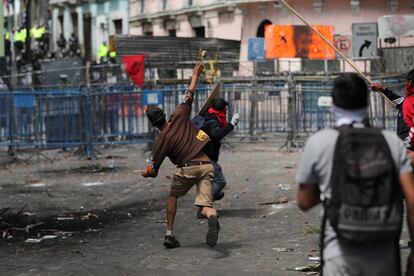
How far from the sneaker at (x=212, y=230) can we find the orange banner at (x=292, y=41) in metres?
16.0

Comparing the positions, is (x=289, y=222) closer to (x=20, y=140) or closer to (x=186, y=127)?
(x=186, y=127)

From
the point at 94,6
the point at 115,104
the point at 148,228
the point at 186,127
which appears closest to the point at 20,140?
the point at 115,104

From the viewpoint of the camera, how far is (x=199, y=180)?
7.94m

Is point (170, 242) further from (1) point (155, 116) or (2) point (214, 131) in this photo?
(2) point (214, 131)

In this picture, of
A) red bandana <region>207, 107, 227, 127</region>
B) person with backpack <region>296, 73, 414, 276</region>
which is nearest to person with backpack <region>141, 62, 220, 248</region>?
red bandana <region>207, 107, 227, 127</region>

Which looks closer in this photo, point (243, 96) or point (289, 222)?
point (289, 222)

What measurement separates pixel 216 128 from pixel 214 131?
0.15ft

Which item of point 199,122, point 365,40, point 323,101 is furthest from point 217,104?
point 365,40

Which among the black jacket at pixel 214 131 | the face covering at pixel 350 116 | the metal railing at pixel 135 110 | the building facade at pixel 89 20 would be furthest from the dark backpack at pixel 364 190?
the building facade at pixel 89 20

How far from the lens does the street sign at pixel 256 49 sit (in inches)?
989

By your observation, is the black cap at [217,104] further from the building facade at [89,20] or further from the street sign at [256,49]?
the building facade at [89,20]

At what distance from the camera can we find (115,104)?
17578 mm

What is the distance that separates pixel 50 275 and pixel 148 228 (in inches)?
88.9

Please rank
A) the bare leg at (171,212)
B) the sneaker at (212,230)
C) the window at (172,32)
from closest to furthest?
the sneaker at (212,230), the bare leg at (171,212), the window at (172,32)
